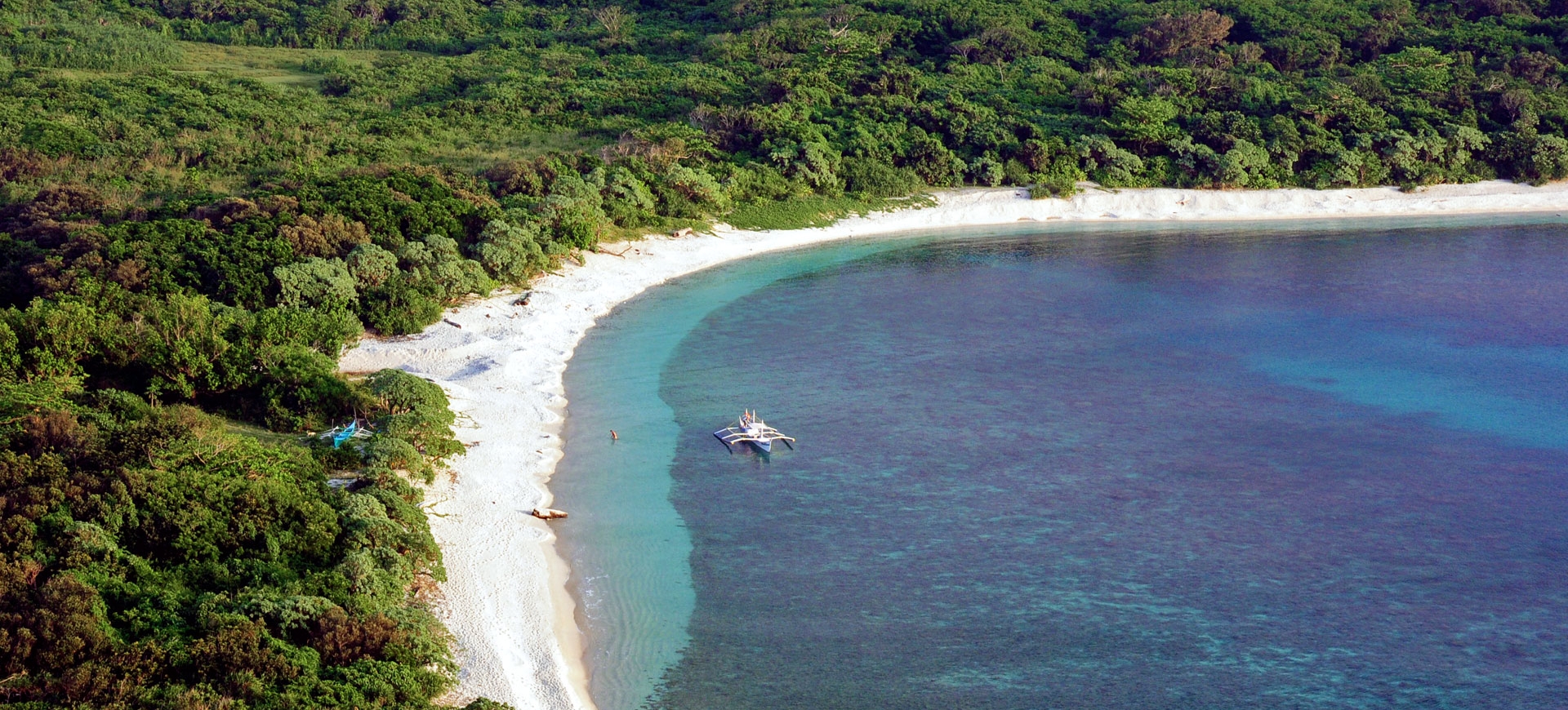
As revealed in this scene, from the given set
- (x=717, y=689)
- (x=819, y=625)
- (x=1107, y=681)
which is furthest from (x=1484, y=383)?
(x=717, y=689)

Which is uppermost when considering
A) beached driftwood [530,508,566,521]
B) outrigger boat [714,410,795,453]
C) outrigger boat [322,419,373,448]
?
outrigger boat [322,419,373,448]

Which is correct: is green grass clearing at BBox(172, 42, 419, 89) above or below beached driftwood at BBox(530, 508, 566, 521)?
above

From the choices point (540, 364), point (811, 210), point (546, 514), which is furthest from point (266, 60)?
point (546, 514)

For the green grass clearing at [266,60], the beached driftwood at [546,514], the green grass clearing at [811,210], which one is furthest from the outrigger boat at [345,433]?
the green grass clearing at [266,60]

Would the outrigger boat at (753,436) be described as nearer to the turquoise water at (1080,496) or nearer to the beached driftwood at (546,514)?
the turquoise water at (1080,496)

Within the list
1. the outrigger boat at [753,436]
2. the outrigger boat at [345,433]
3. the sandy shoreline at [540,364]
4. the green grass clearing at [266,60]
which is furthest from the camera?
the green grass clearing at [266,60]

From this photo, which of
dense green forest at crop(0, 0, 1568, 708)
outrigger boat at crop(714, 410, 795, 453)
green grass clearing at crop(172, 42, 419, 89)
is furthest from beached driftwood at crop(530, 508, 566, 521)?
green grass clearing at crop(172, 42, 419, 89)

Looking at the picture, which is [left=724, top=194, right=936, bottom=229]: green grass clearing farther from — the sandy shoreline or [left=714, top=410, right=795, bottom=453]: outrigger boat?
[left=714, top=410, right=795, bottom=453]: outrigger boat
